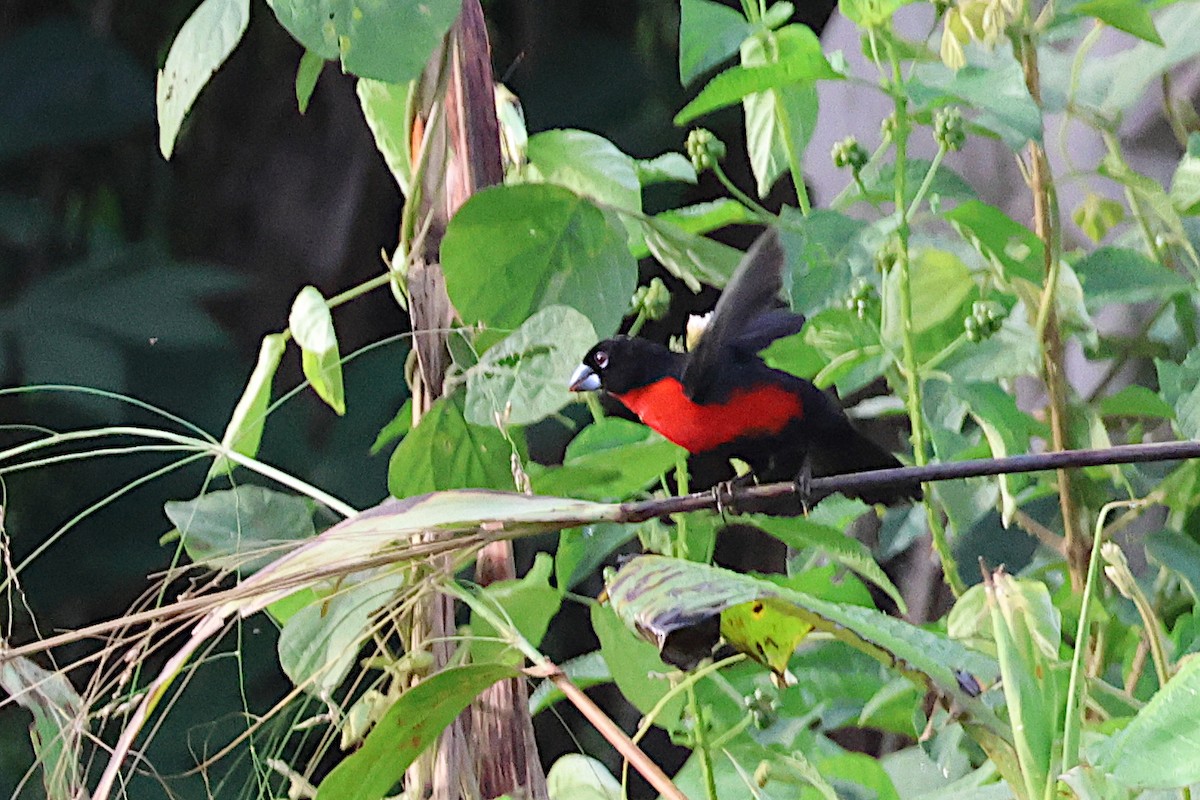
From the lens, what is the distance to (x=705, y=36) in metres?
0.68

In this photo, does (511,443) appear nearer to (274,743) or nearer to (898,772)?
(274,743)

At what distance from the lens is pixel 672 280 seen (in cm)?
192

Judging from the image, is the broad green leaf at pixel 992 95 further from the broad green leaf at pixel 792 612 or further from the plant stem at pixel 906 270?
the broad green leaf at pixel 792 612

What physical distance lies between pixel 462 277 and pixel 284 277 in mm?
1335

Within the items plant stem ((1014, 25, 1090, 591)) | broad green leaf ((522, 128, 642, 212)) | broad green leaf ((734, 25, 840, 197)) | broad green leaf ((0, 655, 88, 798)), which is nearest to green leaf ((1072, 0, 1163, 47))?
plant stem ((1014, 25, 1090, 591))

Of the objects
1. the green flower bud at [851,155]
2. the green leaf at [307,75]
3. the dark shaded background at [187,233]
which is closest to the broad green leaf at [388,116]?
the green leaf at [307,75]

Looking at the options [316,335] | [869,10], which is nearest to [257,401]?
[316,335]

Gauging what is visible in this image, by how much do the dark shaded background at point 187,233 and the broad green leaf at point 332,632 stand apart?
104cm

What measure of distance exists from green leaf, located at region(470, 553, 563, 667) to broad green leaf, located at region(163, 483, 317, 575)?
0.09m

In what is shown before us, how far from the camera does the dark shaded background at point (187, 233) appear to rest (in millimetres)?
1649

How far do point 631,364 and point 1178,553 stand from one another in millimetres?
340

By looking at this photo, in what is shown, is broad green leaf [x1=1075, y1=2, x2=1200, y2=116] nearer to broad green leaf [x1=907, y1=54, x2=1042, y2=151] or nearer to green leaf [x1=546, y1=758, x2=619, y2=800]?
broad green leaf [x1=907, y1=54, x2=1042, y2=151]

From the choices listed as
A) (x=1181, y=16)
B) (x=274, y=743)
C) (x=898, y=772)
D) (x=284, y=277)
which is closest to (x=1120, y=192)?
(x=1181, y=16)

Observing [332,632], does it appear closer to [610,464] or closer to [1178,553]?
[610,464]
